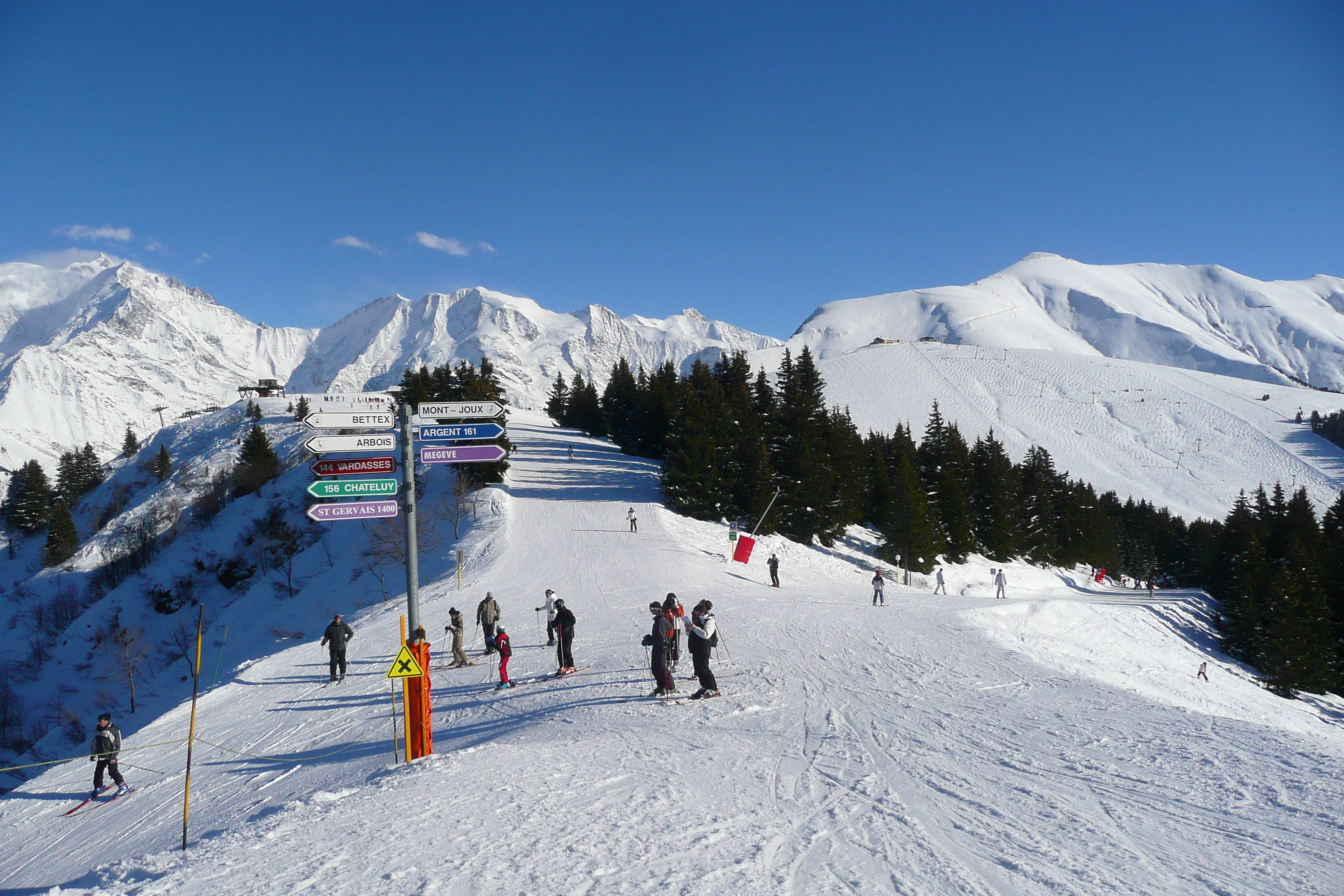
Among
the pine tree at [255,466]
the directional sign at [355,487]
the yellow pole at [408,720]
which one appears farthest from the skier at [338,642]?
the pine tree at [255,466]

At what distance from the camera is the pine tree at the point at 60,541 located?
71.3 meters

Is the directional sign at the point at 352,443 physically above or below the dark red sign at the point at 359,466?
above

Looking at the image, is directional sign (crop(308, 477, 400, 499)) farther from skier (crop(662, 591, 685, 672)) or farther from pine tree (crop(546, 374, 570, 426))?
pine tree (crop(546, 374, 570, 426))

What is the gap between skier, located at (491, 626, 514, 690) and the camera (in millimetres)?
13781

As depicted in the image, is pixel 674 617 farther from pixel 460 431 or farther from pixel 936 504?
pixel 936 504

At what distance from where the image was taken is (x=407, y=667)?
361 inches

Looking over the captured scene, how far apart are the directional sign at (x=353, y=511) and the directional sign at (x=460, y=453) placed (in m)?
0.85

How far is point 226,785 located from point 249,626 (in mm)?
41742

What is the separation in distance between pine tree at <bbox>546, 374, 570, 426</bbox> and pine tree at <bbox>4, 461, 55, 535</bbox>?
210 ft

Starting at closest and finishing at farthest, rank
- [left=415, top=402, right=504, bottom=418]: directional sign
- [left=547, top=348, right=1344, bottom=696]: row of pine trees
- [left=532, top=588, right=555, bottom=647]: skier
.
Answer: [left=415, top=402, right=504, bottom=418]: directional sign → [left=532, top=588, right=555, bottom=647]: skier → [left=547, top=348, right=1344, bottom=696]: row of pine trees

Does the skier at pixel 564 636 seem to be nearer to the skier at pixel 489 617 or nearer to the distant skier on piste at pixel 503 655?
the distant skier on piste at pixel 503 655

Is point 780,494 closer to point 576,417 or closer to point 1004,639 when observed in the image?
point 1004,639

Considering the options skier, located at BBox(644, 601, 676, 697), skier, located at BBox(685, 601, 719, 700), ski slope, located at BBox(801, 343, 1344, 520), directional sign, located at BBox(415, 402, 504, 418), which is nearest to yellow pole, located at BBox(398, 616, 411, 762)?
directional sign, located at BBox(415, 402, 504, 418)

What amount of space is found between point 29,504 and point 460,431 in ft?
373
